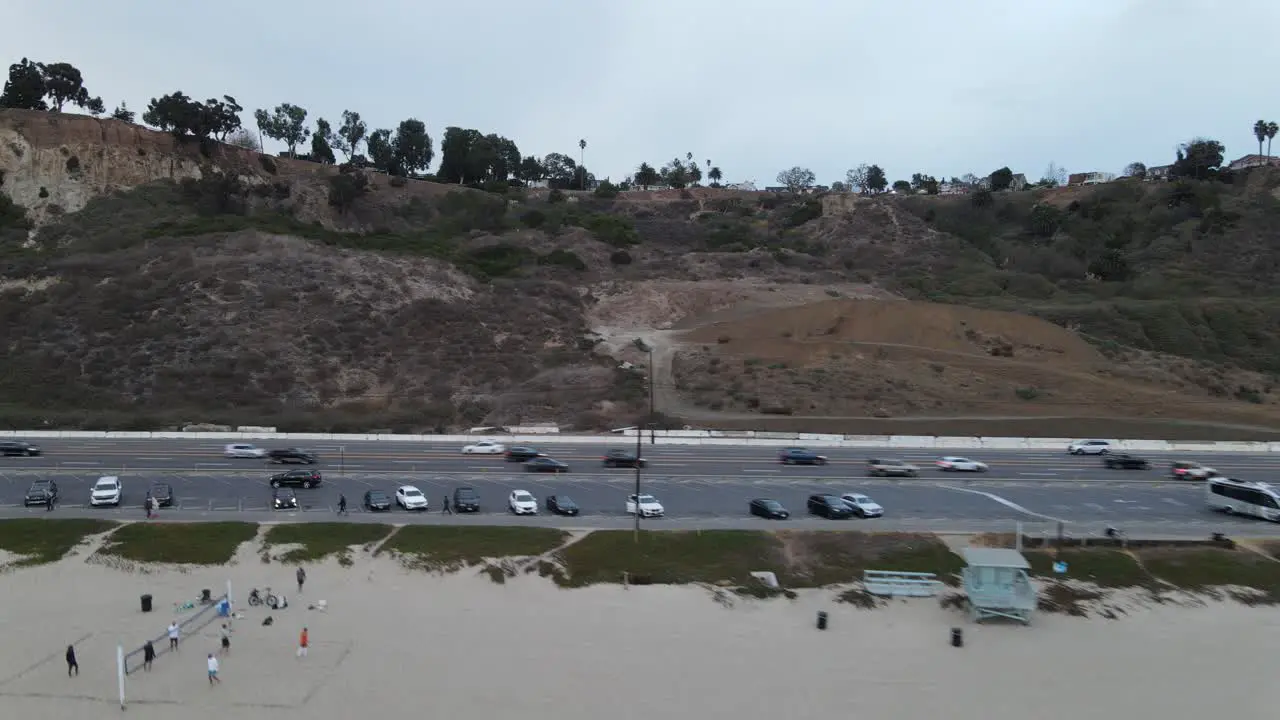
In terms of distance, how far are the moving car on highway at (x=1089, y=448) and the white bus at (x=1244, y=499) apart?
14203 mm

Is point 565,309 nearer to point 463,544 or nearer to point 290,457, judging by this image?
point 290,457

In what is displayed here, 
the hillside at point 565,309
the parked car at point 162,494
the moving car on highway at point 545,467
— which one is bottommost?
the parked car at point 162,494

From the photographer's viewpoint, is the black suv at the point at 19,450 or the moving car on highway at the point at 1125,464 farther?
the moving car on highway at the point at 1125,464

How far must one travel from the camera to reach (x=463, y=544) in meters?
32.8

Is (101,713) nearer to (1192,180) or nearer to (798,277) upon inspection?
(798,277)

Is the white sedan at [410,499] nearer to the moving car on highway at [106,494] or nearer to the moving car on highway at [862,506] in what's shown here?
the moving car on highway at [106,494]

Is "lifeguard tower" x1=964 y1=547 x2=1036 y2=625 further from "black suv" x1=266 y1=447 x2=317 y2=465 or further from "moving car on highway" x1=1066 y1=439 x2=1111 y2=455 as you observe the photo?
"black suv" x1=266 y1=447 x2=317 y2=465

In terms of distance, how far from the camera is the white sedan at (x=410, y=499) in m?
36.9

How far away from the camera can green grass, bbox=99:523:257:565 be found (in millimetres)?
31609

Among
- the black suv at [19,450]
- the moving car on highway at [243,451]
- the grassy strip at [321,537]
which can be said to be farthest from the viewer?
the moving car on highway at [243,451]

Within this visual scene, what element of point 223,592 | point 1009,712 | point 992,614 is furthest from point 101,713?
point 992,614

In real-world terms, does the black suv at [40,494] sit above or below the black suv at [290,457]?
below

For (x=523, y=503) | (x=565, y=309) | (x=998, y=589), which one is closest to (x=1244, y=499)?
(x=998, y=589)

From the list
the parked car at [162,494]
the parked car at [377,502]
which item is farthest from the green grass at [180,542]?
the parked car at [377,502]
